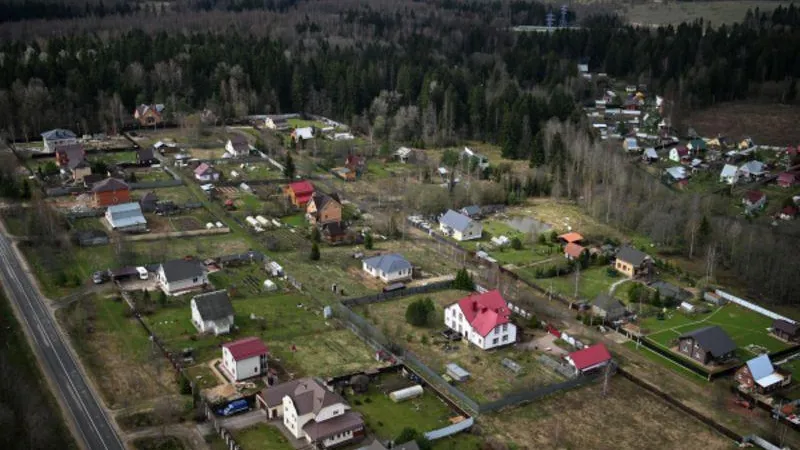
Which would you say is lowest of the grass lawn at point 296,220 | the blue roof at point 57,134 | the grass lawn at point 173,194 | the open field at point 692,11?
the grass lawn at point 296,220

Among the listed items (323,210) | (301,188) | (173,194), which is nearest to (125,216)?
(173,194)

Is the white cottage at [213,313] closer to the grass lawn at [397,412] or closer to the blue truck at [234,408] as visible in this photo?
the blue truck at [234,408]

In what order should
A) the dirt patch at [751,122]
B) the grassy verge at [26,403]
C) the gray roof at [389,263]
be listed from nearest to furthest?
the grassy verge at [26,403] → the gray roof at [389,263] → the dirt patch at [751,122]

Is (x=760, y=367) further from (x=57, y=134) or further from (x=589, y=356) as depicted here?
(x=57, y=134)

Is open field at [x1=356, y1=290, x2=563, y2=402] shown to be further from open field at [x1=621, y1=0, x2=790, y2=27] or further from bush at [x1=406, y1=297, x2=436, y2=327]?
open field at [x1=621, y1=0, x2=790, y2=27]

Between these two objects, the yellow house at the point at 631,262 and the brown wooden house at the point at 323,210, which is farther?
the brown wooden house at the point at 323,210

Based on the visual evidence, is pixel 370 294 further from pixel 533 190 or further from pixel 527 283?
pixel 533 190

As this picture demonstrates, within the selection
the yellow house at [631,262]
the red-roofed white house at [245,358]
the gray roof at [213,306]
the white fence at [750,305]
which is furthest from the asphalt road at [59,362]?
the white fence at [750,305]

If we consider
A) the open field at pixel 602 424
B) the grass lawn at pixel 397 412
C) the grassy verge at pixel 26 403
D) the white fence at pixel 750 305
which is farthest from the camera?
the white fence at pixel 750 305
